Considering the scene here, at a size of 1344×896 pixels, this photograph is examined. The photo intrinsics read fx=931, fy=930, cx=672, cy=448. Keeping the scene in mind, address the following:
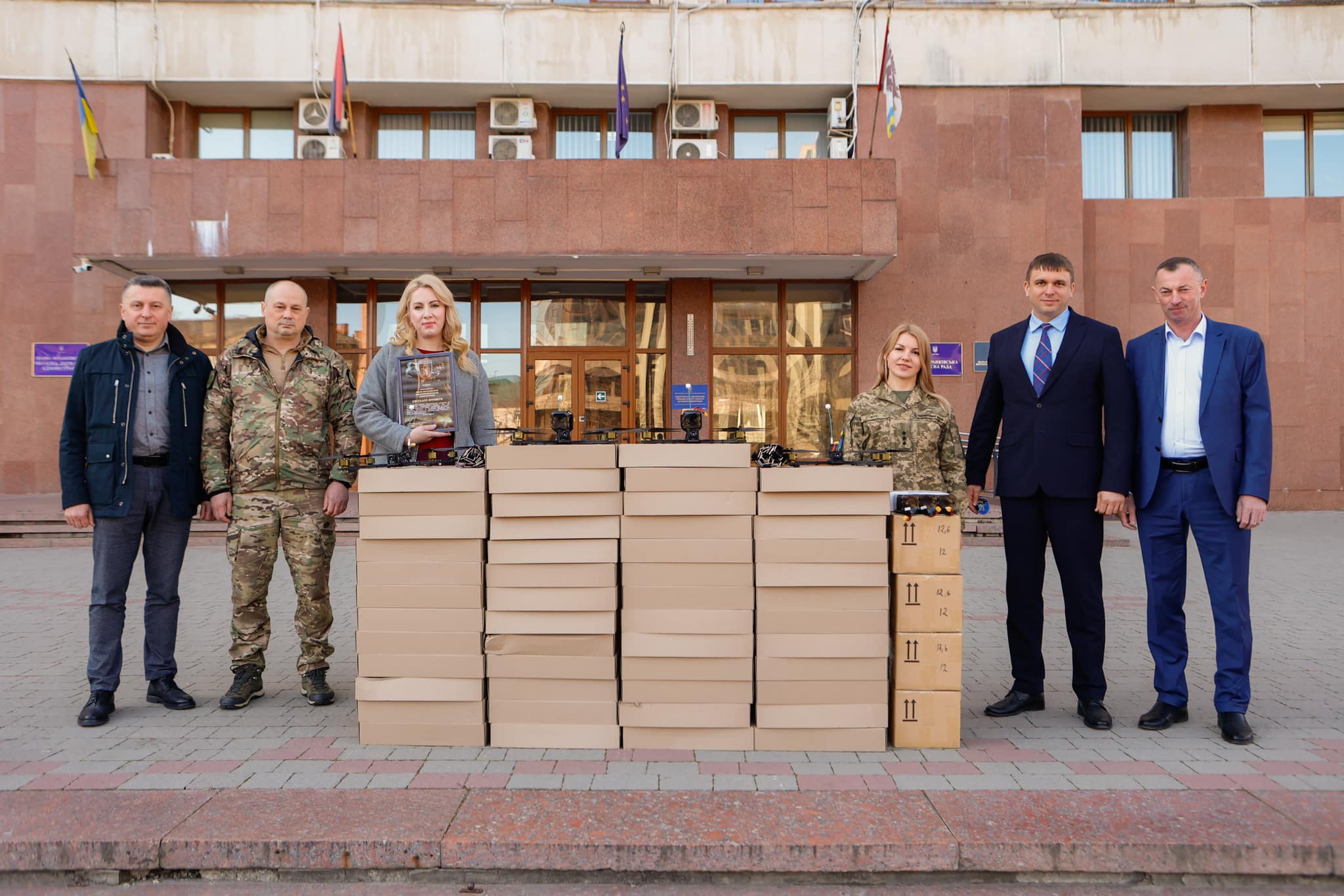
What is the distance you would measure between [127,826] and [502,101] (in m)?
14.6

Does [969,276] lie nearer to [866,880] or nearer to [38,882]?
[866,880]

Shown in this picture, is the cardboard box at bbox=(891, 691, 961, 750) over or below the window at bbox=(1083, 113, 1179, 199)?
below

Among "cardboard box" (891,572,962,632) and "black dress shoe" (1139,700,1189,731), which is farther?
"black dress shoe" (1139,700,1189,731)

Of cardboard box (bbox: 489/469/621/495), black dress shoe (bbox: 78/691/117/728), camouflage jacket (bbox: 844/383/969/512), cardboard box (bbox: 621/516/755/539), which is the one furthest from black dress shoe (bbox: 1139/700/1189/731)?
black dress shoe (bbox: 78/691/117/728)

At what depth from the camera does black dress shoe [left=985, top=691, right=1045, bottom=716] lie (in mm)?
4520

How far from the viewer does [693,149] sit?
1588cm

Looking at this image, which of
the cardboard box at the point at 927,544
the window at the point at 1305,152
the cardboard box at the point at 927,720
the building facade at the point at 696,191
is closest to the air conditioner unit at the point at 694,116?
the building facade at the point at 696,191

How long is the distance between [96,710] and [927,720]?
3842 millimetres

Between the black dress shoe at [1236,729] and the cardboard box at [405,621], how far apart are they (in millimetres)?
3308

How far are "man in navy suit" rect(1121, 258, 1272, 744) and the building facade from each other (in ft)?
33.3

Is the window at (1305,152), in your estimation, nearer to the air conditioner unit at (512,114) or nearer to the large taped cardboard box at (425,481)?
the air conditioner unit at (512,114)

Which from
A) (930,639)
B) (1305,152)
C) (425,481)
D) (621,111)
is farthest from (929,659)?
(1305,152)

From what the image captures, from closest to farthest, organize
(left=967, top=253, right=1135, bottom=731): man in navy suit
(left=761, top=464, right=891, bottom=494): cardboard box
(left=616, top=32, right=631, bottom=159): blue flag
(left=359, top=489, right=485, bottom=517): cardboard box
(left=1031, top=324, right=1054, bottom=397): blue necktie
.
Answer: (left=761, top=464, right=891, bottom=494): cardboard box
(left=359, top=489, right=485, bottom=517): cardboard box
(left=967, top=253, right=1135, bottom=731): man in navy suit
(left=1031, top=324, right=1054, bottom=397): blue necktie
(left=616, top=32, right=631, bottom=159): blue flag

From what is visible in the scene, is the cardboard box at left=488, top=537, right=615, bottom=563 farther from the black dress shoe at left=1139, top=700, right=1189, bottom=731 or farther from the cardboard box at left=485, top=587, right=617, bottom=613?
the black dress shoe at left=1139, top=700, right=1189, bottom=731
